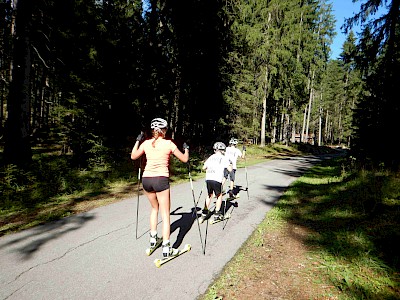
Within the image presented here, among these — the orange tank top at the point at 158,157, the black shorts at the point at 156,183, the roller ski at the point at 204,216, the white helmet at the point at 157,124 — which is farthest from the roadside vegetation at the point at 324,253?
the white helmet at the point at 157,124

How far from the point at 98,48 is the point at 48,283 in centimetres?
1278

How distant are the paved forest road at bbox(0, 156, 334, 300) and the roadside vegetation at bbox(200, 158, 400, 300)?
0.45 m

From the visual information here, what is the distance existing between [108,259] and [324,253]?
4.46m

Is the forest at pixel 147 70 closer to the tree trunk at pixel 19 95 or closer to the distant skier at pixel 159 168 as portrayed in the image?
the tree trunk at pixel 19 95

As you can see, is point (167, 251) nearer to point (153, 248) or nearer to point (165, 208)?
point (153, 248)

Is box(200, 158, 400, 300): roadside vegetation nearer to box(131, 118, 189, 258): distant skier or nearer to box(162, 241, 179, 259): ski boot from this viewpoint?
box(162, 241, 179, 259): ski boot

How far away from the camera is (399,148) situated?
10.6 metres

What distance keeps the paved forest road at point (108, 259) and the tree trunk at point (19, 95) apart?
586 centimetres

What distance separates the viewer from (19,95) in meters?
10.2

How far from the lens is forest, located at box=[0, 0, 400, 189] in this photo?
34.8 feet

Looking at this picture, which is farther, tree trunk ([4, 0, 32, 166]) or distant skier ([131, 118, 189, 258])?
tree trunk ([4, 0, 32, 166])

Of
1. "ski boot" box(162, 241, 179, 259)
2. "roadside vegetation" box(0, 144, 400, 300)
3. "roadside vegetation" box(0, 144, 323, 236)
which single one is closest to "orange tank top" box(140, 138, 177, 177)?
"ski boot" box(162, 241, 179, 259)

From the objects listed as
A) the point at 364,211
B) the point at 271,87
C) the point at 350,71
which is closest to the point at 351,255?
the point at 364,211

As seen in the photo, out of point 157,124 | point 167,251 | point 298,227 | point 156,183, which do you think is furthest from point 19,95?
point 298,227
